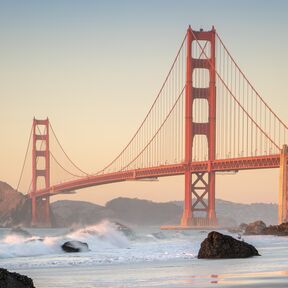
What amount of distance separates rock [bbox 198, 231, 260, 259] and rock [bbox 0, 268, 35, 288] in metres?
10.2

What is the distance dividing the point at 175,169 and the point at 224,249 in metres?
54.5

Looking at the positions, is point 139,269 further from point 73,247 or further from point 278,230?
point 278,230

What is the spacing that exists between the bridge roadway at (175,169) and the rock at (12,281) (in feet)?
182

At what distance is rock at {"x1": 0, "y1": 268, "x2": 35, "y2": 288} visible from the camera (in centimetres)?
1123

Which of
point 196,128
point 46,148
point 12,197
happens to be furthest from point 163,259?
point 12,197

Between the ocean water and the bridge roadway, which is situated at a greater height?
the bridge roadway

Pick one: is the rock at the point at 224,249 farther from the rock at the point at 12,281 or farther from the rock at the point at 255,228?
the rock at the point at 255,228

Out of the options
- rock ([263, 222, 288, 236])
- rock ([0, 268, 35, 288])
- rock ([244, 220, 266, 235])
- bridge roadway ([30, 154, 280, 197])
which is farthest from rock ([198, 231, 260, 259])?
bridge roadway ([30, 154, 280, 197])

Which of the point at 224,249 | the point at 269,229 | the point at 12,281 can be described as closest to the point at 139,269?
the point at 224,249

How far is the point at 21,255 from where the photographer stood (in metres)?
25.8

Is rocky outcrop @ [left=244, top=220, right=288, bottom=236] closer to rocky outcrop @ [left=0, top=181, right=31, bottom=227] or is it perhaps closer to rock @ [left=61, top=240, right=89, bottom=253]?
rock @ [left=61, top=240, right=89, bottom=253]

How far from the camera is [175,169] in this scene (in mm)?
75750

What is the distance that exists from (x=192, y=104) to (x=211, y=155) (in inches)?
277

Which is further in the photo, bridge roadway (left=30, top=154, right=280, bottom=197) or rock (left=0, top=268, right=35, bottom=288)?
bridge roadway (left=30, top=154, right=280, bottom=197)
